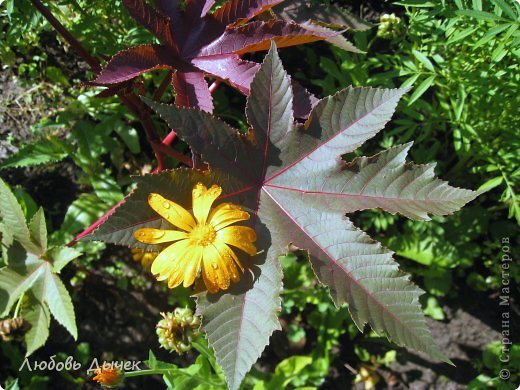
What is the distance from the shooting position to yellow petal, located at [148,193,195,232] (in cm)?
104

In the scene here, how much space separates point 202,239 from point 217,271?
0.27 ft

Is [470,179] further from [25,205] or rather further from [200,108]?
[25,205]

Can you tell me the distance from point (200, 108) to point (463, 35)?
765 mm

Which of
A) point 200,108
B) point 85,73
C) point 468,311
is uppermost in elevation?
point 85,73

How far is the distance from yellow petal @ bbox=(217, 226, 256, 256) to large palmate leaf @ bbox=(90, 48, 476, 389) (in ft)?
0.14

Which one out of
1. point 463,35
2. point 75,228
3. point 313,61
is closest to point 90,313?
point 75,228

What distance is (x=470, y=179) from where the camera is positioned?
2041mm

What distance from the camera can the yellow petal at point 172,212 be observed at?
1.04 meters

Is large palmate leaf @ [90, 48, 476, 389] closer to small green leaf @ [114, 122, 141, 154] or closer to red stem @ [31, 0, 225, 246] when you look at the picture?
red stem @ [31, 0, 225, 246]

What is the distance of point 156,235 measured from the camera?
1.07 metres

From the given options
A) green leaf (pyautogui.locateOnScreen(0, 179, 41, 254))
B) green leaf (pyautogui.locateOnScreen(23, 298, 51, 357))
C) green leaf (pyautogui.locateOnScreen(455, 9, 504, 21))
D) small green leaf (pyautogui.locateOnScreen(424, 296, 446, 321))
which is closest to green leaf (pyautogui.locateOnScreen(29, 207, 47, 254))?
green leaf (pyautogui.locateOnScreen(0, 179, 41, 254))

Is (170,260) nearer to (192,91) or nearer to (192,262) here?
(192,262)

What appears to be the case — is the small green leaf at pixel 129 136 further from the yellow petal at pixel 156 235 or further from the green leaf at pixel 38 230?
the yellow petal at pixel 156 235

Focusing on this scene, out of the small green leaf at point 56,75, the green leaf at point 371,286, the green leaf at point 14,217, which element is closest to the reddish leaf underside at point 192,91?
the green leaf at point 371,286
